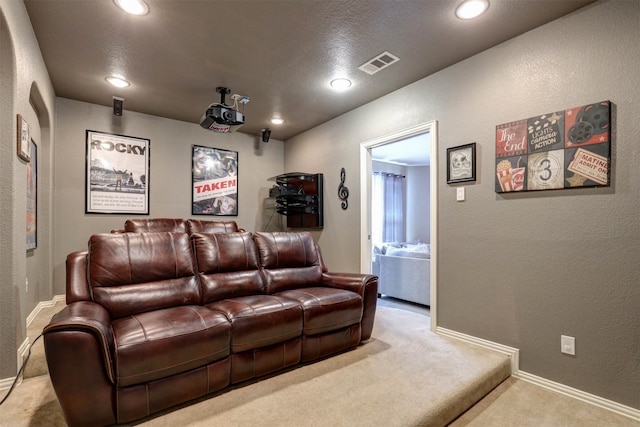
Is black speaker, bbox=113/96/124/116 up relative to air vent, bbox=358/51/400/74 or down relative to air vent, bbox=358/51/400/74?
down

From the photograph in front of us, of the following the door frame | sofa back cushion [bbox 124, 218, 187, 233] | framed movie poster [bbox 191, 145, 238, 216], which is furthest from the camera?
framed movie poster [bbox 191, 145, 238, 216]

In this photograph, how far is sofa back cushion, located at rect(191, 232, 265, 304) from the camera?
241 centimetres

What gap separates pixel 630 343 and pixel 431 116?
2.18m

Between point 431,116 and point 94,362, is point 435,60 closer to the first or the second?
point 431,116

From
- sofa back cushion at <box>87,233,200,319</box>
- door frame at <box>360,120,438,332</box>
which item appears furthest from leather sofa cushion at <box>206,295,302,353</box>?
door frame at <box>360,120,438,332</box>

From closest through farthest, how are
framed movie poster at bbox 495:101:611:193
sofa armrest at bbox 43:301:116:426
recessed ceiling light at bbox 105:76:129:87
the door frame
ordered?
sofa armrest at bbox 43:301:116:426, framed movie poster at bbox 495:101:611:193, the door frame, recessed ceiling light at bbox 105:76:129:87

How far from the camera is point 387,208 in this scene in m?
7.34

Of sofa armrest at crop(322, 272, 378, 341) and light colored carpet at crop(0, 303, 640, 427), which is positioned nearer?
light colored carpet at crop(0, 303, 640, 427)

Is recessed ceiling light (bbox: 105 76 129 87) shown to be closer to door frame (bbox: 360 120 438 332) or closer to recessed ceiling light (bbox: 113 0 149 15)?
recessed ceiling light (bbox: 113 0 149 15)

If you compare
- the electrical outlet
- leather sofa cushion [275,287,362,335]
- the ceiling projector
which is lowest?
the electrical outlet

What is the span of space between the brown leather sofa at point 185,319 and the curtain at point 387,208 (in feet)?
14.1

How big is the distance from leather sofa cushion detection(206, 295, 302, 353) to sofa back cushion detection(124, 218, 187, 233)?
6.26 ft

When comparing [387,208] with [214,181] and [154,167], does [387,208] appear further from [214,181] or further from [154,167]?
[154,167]

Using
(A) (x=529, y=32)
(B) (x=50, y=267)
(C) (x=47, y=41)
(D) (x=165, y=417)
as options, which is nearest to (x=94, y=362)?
(D) (x=165, y=417)
